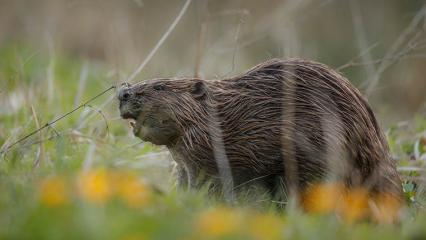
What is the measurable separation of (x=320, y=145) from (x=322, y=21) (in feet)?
27.5

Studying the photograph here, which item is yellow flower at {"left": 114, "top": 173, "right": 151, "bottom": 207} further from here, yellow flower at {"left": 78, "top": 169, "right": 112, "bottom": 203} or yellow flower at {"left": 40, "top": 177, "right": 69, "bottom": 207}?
yellow flower at {"left": 40, "top": 177, "right": 69, "bottom": 207}

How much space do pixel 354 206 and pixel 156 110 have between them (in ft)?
4.23

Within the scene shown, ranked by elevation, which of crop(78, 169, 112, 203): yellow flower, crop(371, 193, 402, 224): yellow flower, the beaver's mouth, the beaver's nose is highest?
crop(78, 169, 112, 203): yellow flower

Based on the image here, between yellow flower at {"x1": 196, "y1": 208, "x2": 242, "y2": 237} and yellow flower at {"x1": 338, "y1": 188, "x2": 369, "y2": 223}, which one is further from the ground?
yellow flower at {"x1": 196, "y1": 208, "x2": 242, "y2": 237}

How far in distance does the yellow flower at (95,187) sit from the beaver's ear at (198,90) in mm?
1460

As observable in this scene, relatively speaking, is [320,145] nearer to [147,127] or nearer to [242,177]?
[242,177]

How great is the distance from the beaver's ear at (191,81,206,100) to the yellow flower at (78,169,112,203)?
4.79ft

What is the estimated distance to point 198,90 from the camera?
4051 millimetres

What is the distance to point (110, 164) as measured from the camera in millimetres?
3252

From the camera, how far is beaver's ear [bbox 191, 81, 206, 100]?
4.05 m

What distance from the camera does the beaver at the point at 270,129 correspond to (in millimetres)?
3834

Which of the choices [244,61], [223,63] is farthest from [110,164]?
[244,61]

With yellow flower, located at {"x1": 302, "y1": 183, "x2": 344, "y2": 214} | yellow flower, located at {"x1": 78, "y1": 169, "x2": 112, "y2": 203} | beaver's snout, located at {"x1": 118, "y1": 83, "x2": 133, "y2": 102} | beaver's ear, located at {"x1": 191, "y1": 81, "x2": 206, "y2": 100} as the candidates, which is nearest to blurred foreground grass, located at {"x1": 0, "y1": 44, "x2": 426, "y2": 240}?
yellow flower, located at {"x1": 78, "y1": 169, "x2": 112, "y2": 203}

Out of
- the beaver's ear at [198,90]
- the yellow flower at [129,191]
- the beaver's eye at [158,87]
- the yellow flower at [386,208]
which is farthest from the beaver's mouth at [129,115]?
the yellow flower at [129,191]
